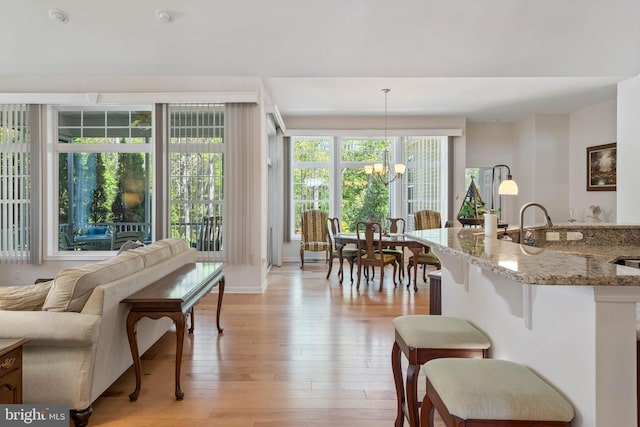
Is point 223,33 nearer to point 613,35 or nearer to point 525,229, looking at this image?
point 525,229

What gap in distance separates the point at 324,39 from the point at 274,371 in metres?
3.27

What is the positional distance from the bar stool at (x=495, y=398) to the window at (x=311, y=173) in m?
6.63

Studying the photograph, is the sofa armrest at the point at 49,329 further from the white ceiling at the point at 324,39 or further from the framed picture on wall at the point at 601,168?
the framed picture on wall at the point at 601,168

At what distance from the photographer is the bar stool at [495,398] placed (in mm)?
1054

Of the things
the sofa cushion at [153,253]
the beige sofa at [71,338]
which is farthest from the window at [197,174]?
the beige sofa at [71,338]

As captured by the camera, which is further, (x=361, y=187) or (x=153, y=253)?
(x=361, y=187)

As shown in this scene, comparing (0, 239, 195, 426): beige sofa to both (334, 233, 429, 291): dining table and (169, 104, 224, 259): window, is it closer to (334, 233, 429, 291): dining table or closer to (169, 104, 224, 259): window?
(169, 104, 224, 259): window

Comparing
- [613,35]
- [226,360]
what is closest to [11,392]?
[226,360]

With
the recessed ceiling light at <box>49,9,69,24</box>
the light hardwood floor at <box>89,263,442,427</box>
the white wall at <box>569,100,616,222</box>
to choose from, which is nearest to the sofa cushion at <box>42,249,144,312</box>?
the light hardwood floor at <box>89,263,442,427</box>

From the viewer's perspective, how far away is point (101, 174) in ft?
18.1

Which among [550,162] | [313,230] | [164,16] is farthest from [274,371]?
[550,162]

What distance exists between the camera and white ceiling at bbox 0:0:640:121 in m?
3.64

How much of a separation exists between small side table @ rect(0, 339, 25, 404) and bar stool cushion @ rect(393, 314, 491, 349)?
181 centimetres

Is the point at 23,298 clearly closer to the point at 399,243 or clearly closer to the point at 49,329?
the point at 49,329
